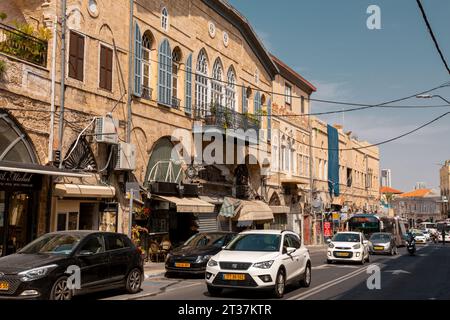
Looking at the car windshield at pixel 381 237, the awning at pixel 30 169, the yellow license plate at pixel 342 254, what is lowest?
the yellow license plate at pixel 342 254

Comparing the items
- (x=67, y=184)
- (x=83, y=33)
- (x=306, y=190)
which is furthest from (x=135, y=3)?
(x=306, y=190)

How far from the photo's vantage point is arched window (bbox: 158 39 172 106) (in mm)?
25297

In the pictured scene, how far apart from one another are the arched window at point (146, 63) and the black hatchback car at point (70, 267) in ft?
38.5

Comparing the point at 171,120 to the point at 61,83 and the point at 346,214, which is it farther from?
the point at 346,214

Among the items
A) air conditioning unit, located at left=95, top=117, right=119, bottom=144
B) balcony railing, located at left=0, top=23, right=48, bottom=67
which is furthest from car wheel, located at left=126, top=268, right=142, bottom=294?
balcony railing, located at left=0, top=23, right=48, bottom=67

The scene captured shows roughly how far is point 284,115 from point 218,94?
414 inches

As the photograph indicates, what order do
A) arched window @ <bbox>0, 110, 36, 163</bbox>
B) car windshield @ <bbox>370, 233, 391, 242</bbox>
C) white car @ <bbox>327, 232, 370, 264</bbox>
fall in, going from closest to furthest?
arched window @ <bbox>0, 110, 36, 163</bbox> < white car @ <bbox>327, 232, 370, 264</bbox> < car windshield @ <bbox>370, 233, 391, 242</bbox>

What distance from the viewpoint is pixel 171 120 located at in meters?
26.3

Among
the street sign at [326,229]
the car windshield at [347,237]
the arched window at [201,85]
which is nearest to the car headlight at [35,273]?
the car windshield at [347,237]

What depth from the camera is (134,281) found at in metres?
13.9

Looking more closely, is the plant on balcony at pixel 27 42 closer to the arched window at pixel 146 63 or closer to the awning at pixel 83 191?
the awning at pixel 83 191

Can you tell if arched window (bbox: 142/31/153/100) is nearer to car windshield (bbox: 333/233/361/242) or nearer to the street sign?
car windshield (bbox: 333/233/361/242)

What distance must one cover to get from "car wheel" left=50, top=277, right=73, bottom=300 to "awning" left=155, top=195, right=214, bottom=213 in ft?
40.6

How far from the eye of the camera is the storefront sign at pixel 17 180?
16.5 m
